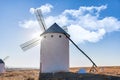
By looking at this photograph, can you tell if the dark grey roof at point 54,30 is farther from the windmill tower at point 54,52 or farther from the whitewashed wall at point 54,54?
the whitewashed wall at point 54,54

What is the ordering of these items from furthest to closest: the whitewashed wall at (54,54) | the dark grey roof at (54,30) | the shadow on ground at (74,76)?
1. the dark grey roof at (54,30)
2. the whitewashed wall at (54,54)
3. the shadow on ground at (74,76)

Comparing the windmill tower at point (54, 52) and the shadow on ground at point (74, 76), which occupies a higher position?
the windmill tower at point (54, 52)

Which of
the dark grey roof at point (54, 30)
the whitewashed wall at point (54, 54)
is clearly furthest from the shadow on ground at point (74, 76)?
the dark grey roof at point (54, 30)

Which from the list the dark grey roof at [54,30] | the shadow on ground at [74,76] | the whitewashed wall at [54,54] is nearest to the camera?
the shadow on ground at [74,76]

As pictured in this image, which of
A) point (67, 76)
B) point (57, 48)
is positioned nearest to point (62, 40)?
point (57, 48)

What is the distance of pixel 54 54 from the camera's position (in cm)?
2734

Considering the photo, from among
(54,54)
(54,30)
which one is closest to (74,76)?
(54,54)

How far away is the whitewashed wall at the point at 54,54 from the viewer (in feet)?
89.7

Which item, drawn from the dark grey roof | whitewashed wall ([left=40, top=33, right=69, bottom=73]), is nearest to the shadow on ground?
whitewashed wall ([left=40, top=33, right=69, bottom=73])

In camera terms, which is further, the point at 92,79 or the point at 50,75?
the point at 50,75

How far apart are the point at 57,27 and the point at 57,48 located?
276 cm

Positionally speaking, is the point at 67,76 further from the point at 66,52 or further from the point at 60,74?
the point at 66,52

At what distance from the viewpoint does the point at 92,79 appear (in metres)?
22.3

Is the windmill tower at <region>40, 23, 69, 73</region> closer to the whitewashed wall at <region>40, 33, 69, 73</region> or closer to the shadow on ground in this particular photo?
the whitewashed wall at <region>40, 33, 69, 73</region>
